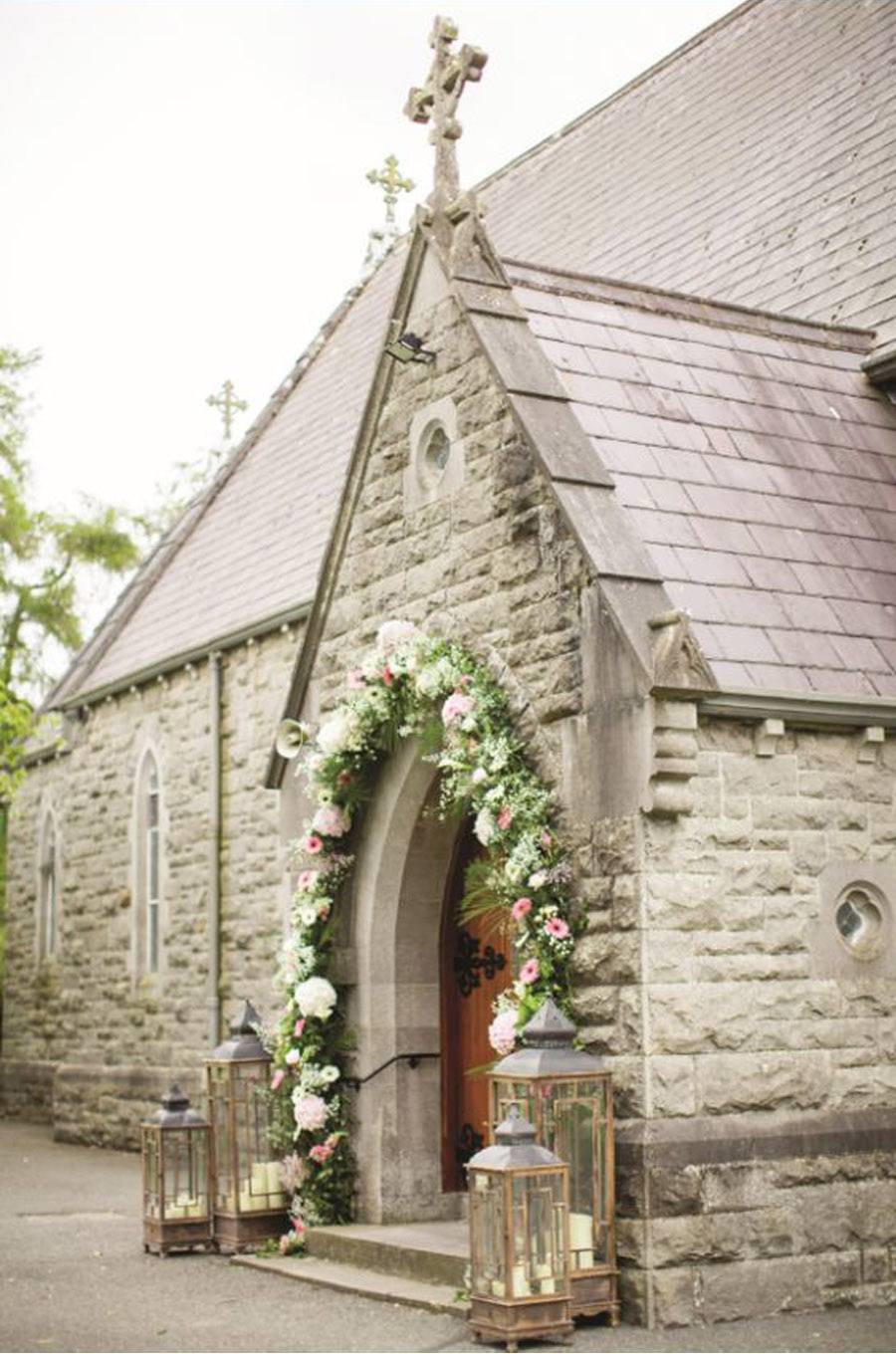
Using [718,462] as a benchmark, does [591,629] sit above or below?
below

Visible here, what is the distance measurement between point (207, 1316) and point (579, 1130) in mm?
2168

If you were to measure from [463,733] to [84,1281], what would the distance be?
3769 mm

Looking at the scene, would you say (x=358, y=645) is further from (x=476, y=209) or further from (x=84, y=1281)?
(x=84, y=1281)

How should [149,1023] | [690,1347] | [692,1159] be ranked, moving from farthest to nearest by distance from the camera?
[149,1023]
[692,1159]
[690,1347]

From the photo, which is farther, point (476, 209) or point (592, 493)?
point (476, 209)

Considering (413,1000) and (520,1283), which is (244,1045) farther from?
(520,1283)

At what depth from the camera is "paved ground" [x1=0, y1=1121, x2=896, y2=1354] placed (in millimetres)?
8148

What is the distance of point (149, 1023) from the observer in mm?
19000

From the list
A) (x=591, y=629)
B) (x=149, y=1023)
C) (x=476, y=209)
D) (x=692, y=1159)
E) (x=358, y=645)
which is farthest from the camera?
(x=149, y=1023)

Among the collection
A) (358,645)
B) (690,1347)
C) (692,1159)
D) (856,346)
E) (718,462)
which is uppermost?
(856,346)

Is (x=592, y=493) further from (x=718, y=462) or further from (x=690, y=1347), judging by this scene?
(x=690, y=1347)

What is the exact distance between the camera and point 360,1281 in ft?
31.9

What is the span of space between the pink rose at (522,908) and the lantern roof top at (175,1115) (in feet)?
11.3

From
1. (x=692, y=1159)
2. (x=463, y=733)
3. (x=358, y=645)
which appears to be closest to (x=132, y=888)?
(x=358, y=645)
